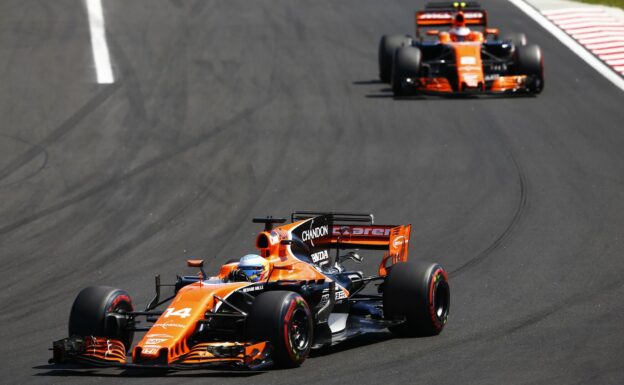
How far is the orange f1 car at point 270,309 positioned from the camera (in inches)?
471

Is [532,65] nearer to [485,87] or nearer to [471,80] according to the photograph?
[485,87]

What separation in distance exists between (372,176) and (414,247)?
439cm

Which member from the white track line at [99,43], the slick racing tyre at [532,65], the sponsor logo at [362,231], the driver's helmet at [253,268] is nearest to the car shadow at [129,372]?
the driver's helmet at [253,268]

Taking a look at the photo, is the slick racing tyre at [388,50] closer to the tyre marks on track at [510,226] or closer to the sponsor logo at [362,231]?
the tyre marks on track at [510,226]

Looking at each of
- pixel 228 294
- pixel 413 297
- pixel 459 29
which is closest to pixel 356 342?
pixel 413 297

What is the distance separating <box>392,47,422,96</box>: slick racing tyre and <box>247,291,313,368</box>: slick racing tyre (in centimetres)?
1648

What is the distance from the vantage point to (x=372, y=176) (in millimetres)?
22719

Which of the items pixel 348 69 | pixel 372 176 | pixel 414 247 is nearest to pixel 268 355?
pixel 414 247

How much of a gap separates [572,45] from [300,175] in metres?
13.2

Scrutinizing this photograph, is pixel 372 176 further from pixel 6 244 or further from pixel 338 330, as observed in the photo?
pixel 338 330

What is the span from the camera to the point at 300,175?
2289 centimetres

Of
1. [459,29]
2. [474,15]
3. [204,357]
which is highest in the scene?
[474,15]

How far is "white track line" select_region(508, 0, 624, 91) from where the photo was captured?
29888 millimetres

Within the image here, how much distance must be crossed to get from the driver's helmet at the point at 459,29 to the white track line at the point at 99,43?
27.3 feet
